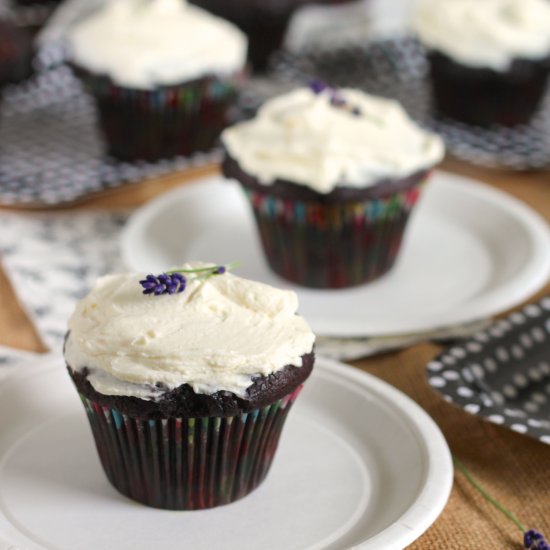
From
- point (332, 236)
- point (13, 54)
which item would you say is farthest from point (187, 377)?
point (13, 54)

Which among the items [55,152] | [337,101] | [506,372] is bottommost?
[55,152]

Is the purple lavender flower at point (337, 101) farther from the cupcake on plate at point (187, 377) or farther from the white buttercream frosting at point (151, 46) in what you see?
the cupcake on plate at point (187, 377)

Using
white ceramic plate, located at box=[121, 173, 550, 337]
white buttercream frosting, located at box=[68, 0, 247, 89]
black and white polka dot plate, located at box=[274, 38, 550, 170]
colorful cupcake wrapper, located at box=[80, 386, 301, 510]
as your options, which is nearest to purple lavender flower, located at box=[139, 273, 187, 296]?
colorful cupcake wrapper, located at box=[80, 386, 301, 510]

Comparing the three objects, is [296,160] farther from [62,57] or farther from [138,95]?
[62,57]

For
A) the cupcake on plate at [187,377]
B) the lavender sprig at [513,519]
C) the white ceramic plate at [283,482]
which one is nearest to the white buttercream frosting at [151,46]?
the white ceramic plate at [283,482]

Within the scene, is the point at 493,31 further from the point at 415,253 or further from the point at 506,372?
the point at 506,372
